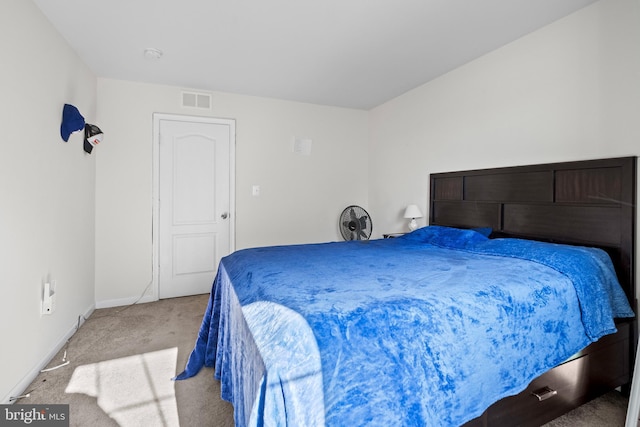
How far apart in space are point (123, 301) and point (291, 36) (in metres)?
3.13

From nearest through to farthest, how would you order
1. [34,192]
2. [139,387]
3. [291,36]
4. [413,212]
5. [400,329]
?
1. [400,329]
2. [139,387]
3. [34,192]
4. [291,36]
5. [413,212]

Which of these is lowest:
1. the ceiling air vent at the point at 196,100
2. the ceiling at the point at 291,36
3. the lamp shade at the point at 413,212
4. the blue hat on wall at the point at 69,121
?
the lamp shade at the point at 413,212

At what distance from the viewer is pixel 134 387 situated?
6.00 feet

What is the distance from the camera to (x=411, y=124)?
3.60 meters

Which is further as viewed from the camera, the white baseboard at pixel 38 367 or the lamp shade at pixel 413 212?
the lamp shade at pixel 413 212

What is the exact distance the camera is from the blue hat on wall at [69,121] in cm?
229

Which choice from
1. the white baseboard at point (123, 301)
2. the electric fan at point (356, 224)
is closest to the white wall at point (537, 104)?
the electric fan at point (356, 224)

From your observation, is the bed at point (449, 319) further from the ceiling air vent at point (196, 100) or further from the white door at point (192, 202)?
the ceiling air vent at point (196, 100)

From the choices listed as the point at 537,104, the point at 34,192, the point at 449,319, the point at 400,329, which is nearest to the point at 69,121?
the point at 34,192

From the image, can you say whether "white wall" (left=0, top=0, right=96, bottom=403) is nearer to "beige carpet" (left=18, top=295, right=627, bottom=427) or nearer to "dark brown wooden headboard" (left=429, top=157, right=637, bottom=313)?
"beige carpet" (left=18, top=295, right=627, bottom=427)

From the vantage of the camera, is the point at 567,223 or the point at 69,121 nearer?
the point at 567,223

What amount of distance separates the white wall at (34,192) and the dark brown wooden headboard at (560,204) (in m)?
3.27

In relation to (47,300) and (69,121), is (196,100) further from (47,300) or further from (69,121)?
(47,300)

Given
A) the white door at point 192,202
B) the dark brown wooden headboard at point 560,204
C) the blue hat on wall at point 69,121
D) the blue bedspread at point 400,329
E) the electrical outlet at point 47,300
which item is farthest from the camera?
the white door at point 192,202
